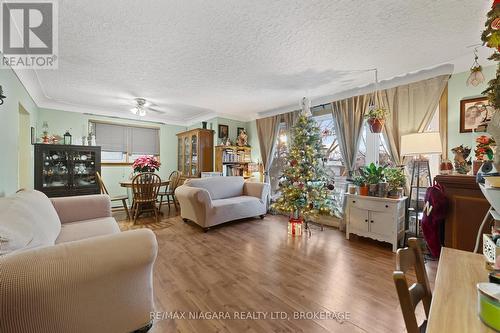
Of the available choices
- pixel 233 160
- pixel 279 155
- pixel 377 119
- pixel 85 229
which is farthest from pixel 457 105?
pixel 85 229

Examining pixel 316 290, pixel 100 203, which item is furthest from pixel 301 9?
pixel 100 203

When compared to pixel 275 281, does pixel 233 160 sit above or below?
above

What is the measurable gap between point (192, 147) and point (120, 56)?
9.91 feet

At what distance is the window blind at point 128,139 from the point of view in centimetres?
493

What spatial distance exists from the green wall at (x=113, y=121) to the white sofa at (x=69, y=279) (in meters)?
3.76

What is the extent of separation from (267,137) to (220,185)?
5.68 ft

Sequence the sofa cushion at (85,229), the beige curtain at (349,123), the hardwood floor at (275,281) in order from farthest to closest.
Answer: the beige curtain at (349,123)
the sofa cushion at (85,229)
the hardwood floor at (275,281)

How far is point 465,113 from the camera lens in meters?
2.56

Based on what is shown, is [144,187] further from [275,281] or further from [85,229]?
[275,281]

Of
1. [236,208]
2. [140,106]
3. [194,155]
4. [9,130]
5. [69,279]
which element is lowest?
[236,208]

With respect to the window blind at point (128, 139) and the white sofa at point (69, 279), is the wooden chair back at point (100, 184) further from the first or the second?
the white sofa at point (69, 279)

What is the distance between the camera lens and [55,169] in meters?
→ 3.77

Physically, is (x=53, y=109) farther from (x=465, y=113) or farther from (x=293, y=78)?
(x=465, y=113)

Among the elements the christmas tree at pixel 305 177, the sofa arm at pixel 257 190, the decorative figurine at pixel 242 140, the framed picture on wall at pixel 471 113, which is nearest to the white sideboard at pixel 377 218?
the christmas tree at pixel 305 177
